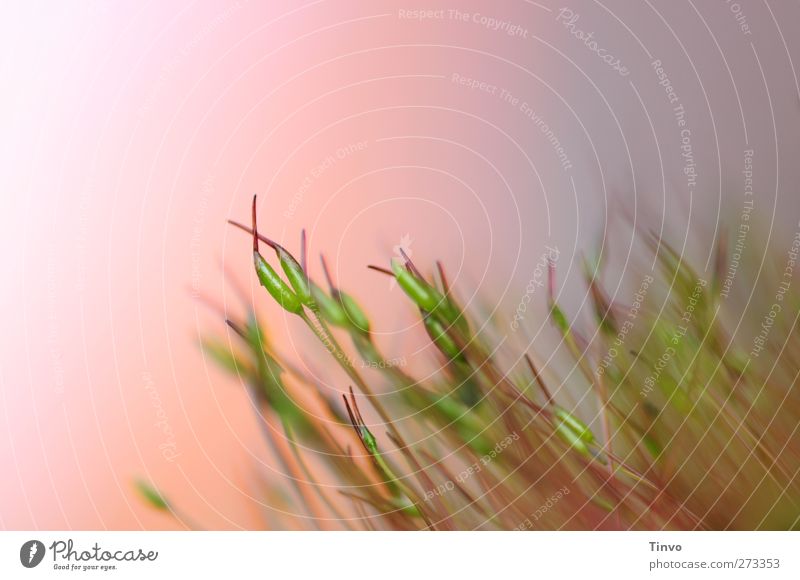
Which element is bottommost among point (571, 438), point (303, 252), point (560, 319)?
point (571, 438)

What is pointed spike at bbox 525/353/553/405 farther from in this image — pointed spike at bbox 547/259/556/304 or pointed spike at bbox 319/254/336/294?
pointed spike at bbox 319/254/336/294

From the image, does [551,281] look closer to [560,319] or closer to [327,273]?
[560,319]

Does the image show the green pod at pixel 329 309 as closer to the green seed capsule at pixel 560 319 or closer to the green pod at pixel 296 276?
the green pod at pixel 296 276

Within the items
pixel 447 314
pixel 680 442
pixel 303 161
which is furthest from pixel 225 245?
pixel 680 442

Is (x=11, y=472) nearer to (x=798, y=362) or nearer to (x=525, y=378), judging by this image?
(x=525, y=378)

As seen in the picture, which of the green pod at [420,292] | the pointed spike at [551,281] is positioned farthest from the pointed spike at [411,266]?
the pointed spike at [551,281]
